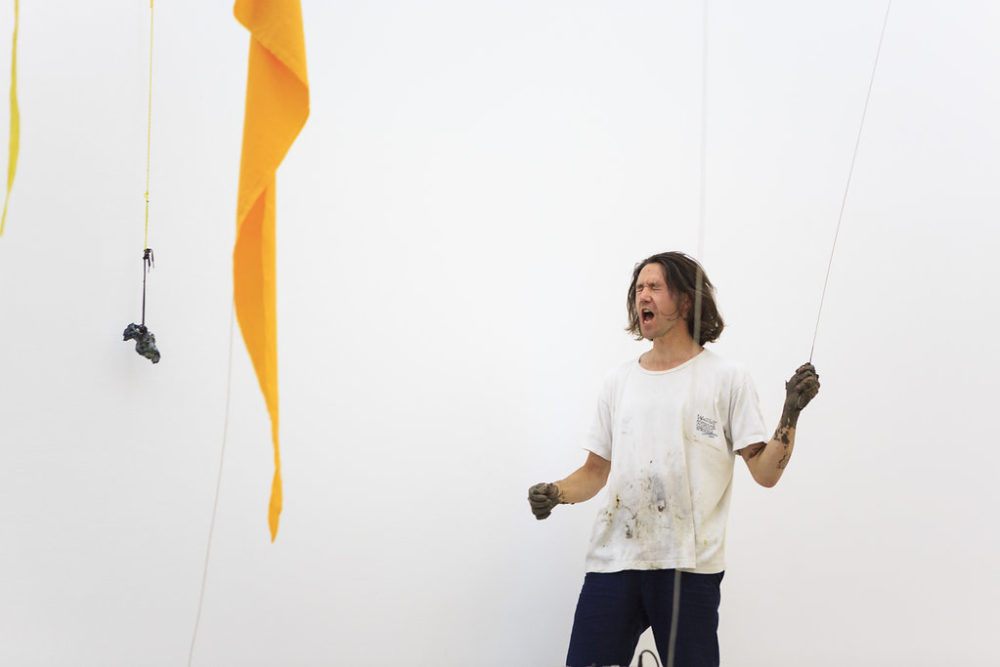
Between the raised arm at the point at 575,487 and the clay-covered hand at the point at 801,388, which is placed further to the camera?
the raised arm at the point at 575,487

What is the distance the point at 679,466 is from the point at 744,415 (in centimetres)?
14

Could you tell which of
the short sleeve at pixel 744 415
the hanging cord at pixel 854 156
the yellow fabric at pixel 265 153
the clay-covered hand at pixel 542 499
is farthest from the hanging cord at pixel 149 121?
the hanging cord at pixel 854 156

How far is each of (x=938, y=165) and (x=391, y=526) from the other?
1599 millimetres

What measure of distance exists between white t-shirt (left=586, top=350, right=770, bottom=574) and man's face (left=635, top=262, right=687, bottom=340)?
0.27 ft

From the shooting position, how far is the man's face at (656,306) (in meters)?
1.88

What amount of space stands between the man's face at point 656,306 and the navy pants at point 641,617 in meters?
→ 0.44

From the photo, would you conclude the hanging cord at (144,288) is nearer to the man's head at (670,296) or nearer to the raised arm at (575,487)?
the raised arm at (575,487)

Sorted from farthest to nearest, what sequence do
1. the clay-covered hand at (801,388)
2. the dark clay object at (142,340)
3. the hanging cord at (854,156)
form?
the hanging cord at (854,156) → the dark clay object at (142,340) → the clay-covered hand at (801,388)

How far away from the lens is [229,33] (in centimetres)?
211

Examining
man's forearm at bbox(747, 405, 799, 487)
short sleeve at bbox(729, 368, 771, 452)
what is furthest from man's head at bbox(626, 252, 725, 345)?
man's forearm at bbox(747, 405, 799, 487)

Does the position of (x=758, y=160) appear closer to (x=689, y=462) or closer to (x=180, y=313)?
(x=689, y=462)

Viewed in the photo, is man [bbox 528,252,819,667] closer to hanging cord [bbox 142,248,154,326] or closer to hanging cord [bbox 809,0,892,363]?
hanging cord [bbox 809,0,892,363]

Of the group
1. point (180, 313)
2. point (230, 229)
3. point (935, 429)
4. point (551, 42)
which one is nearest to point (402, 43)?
point (551, 42)

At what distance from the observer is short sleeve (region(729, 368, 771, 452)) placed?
5.78ft
